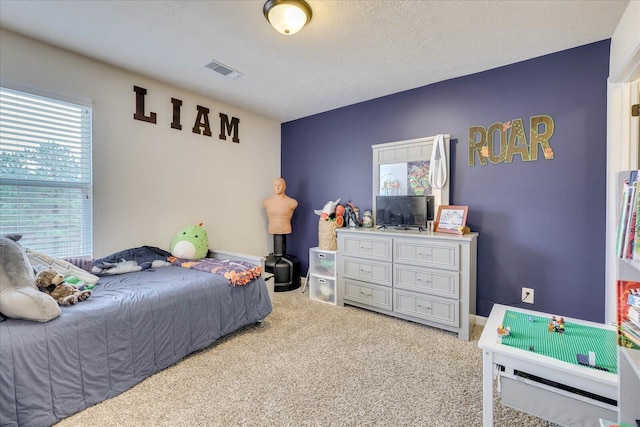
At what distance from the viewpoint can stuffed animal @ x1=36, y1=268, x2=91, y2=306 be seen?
5.46 ft

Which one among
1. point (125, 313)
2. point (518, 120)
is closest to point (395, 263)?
point (518, 120)

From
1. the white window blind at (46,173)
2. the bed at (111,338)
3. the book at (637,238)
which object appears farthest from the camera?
the white window blind at (46,173)

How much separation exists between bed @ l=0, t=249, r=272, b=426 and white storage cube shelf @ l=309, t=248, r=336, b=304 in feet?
3.26

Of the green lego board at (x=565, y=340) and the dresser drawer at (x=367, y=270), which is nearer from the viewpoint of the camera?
the green lego board at (x=565, y=340)

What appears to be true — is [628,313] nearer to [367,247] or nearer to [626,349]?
[626,349]

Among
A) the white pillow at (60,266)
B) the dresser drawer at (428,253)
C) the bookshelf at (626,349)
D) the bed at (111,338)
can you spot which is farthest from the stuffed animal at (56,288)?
the bookshelf at (626,349)

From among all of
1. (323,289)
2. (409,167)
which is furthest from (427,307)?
(409,167)

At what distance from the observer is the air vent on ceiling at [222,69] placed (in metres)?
2.47

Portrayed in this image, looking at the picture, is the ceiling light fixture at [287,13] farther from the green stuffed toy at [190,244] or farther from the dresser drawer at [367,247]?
the green stuffed toy at [190,244]

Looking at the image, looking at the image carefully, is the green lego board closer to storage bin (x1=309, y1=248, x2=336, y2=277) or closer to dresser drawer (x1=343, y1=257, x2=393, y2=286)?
dresser drawer (x1=343, y1=257, x2=393, y2=286)

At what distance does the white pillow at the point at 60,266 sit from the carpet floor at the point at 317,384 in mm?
891

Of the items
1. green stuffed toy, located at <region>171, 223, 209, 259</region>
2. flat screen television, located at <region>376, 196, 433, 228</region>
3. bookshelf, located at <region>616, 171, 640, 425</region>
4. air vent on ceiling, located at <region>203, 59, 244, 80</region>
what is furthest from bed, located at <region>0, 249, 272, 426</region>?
bookshelf, located at <region>616, 171, 640, 425</region>

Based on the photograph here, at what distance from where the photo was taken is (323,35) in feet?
6.73

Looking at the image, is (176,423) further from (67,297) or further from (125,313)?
(67,297)
